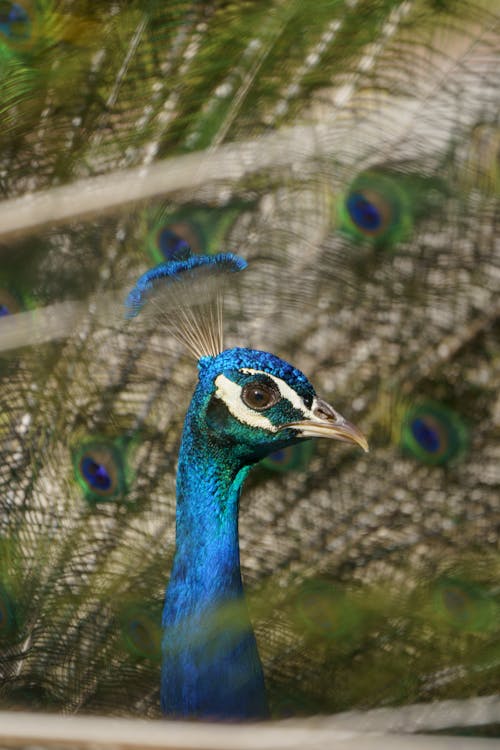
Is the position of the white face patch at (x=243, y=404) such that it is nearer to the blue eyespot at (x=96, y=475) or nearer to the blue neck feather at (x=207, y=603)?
the blue neck feather at (x=207, y=603)

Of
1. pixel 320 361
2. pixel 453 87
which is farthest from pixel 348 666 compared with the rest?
pixel 453 87

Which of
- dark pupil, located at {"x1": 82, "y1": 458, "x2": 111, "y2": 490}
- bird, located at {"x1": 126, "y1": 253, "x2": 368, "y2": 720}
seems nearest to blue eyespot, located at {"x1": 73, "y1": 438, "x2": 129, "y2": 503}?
dark pupil, located at {"x1": 82, "y1": 458, "x2": 111, "y2": 490}

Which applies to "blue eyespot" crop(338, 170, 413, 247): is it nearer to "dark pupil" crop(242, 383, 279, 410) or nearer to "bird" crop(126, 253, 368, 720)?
"bird" crop(126, 253, 368, 720)

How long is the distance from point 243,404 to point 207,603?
30 cm

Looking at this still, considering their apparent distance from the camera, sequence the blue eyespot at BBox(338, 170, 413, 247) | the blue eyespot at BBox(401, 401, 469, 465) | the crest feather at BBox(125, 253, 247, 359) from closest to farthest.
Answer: the crest feather at BBox(125, 253, 247, 359), the blue eyespot at BBox(338, 170, 413, 247), the blue eyespot at BBox(401, 401, 469, 465)

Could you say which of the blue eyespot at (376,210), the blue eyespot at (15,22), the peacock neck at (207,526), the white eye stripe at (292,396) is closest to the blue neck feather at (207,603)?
the peacock neck at (207,526)

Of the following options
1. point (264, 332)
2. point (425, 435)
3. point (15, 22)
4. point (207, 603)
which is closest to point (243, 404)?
point (207, 603)

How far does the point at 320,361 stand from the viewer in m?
1.82

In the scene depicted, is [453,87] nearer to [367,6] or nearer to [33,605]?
[367,6]

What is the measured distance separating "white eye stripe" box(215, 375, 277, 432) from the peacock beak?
0.04m

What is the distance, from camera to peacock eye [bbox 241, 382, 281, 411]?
1.34 meters

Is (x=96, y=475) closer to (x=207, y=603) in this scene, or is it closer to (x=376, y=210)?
(x=207, y=603)

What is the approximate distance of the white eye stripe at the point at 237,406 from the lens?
1350 millimetres

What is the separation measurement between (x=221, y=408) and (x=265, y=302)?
409 millimetres
